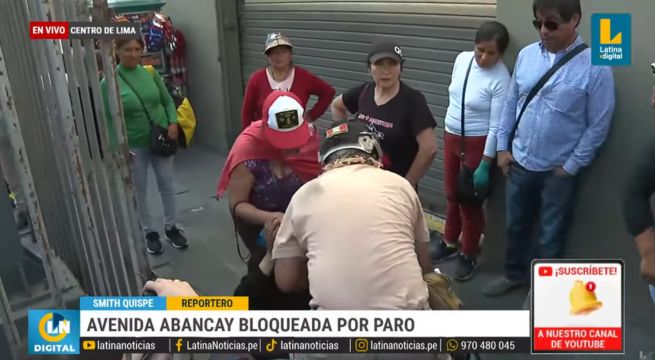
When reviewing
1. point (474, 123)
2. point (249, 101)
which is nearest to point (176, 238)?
point (249, 101)

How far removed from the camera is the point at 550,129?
9.07 feet

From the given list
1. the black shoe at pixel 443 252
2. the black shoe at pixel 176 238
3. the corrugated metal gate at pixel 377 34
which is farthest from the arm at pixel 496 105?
the black shoe at pixel 176 238

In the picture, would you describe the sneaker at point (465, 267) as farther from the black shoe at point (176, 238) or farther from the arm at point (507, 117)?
the black shoe at point (176, 238)

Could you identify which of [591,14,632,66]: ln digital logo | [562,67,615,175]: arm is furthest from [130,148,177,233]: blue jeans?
[591,14,632,66]: ln digital logo

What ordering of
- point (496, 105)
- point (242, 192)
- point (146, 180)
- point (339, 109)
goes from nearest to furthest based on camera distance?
point (242, 192) → point (496, 105) → point (339, 109) → point (146, 180)

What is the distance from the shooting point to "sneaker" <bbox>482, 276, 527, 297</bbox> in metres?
3.21

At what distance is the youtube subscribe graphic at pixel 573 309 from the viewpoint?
1903 mm

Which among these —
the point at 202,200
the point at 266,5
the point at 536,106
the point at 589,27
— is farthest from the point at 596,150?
the point at 266,5

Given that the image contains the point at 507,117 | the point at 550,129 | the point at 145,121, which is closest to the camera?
the point at 550,129

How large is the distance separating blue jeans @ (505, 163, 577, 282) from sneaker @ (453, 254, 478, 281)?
0.28 m

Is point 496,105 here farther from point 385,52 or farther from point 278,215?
point 278,215

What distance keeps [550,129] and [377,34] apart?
79.6 inches

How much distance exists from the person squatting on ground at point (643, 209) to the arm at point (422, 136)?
105cm

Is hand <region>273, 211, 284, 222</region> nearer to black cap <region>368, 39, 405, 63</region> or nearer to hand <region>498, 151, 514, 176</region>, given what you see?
black cap <region>368, 39, 405, 63</region>
